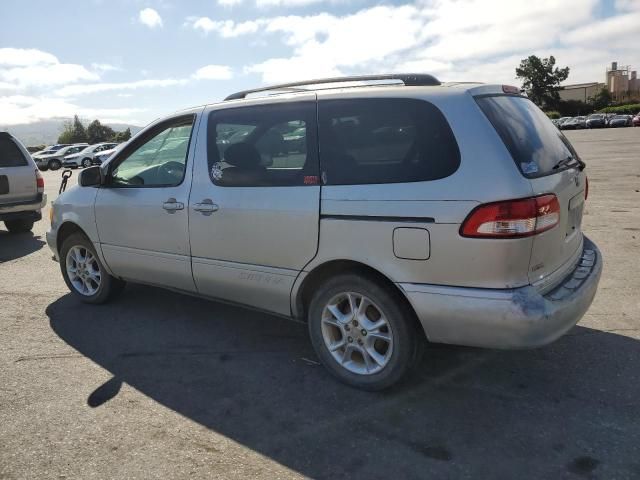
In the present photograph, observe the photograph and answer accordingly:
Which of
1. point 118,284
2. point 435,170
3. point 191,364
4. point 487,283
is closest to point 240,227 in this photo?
point 191,364

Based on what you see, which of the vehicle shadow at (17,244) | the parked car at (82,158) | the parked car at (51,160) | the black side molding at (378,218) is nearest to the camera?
the black side molding at (378,218)

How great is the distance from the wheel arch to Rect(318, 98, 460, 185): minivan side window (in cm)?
51

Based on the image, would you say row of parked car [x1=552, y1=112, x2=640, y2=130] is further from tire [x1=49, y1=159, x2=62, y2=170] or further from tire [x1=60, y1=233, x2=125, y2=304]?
tire [x1=60, y1=233, x2=125, y2=304]

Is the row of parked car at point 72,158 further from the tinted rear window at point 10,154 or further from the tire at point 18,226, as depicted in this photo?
the tinted rear window at point 10,154

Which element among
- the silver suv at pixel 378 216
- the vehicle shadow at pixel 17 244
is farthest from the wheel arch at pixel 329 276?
the vehicle shadow at pixel 17 244

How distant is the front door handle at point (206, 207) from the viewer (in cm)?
382

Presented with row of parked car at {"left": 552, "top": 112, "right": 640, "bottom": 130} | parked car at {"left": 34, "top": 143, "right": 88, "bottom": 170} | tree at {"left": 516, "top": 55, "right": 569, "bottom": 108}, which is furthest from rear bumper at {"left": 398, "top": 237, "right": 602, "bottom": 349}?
tree at {"left": 516, "top": 55, "right": 569, "bottom": 108}

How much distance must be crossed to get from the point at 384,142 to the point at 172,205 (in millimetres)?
1775

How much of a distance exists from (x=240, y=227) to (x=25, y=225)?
7394 mm

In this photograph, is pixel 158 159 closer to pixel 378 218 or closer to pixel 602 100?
pixel 378 218

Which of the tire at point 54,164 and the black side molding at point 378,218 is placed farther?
the tire at point 54,164

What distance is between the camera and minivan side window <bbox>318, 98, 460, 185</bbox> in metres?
2.97

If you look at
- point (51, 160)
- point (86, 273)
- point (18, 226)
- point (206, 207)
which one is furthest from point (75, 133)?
point (206, 207)

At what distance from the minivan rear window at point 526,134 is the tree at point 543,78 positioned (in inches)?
3732
